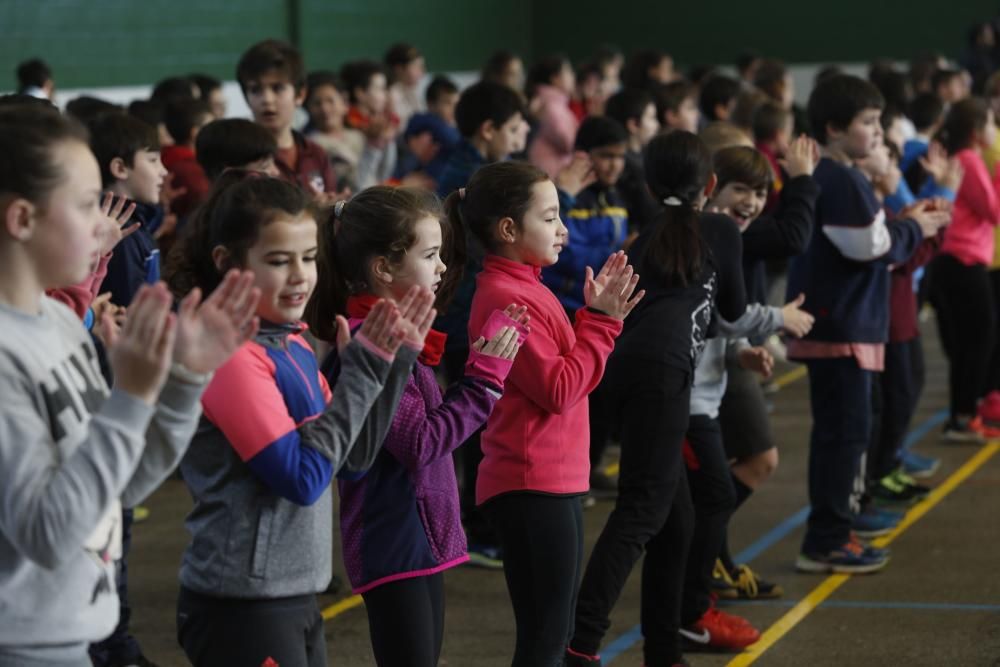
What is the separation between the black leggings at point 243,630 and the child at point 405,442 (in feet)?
1.34

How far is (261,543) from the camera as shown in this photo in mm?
2762

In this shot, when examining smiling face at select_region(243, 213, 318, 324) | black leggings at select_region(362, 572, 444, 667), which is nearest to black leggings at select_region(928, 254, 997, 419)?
black leggings at select_region(362, 572, 444, 667)

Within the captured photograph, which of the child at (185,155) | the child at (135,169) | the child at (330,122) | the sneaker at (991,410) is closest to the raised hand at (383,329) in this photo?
the child at (135,169)

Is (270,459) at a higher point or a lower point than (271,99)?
lower

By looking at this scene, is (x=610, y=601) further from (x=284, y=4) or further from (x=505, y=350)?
(x=284, y=4)

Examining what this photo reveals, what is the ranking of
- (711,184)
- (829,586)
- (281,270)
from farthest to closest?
1. (829,586)
2. (711,184)
3. (281,270)

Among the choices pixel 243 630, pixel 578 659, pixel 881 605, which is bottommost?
pixel 881 605

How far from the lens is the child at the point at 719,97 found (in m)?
9.70

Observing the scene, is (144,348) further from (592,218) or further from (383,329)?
(592,218)

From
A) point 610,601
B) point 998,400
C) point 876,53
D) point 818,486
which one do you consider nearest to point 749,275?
point 818,486

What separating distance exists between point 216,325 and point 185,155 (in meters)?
4.44

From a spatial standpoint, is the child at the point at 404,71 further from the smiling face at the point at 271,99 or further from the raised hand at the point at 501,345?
the raised hand at the point at 501,345

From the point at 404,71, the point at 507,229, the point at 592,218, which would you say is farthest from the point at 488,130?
the point at 404,71

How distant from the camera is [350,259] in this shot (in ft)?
11.0
